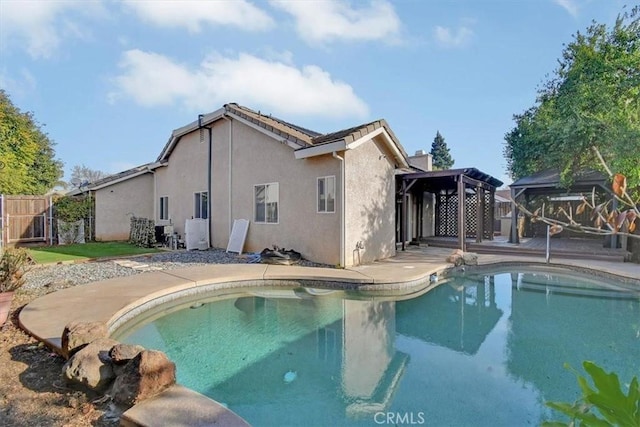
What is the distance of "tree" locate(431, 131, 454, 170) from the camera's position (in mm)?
49250

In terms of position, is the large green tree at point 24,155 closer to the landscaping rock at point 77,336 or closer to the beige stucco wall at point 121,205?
the beige stucco wall at point 121,205

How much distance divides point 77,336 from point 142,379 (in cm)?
147

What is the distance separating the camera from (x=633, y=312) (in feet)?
25.3

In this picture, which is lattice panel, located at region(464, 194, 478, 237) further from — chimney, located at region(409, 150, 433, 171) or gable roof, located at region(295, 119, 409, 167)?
gable roof, located at region(295, 119, 409, 167)

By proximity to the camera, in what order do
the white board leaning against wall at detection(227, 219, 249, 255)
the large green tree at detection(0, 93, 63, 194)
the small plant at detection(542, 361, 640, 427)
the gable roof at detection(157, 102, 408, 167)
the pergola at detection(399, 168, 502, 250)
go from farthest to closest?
the large green tree at detection(0, 93, 63, 194) < the pergola at detection(399, 168, 502, 250) < the white board leaning against wall at detection(227, 219, 249, 255) < the gable roof at detection(157, 102, 408, 167) < the small plant at detection(542, 361, 640, 427)

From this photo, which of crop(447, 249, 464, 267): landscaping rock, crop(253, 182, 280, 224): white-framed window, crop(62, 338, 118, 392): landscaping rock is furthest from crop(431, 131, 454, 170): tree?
crop(62, 338, 118, 392): landscaping rock

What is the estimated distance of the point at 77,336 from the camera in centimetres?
422

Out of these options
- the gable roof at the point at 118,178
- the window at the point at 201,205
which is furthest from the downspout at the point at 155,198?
the window at the point at 201,205

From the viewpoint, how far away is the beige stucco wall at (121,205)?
18516 mm

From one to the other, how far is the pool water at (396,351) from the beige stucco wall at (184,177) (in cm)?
933

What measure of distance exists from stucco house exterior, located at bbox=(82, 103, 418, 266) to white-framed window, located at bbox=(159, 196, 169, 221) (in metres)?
0.69

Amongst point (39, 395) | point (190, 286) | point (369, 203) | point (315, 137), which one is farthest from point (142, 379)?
point (315, 137)

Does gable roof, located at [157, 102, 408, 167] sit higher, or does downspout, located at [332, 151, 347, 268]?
gable roof, located at [157, 102, 408, 167]

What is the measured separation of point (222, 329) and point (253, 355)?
1.40m
